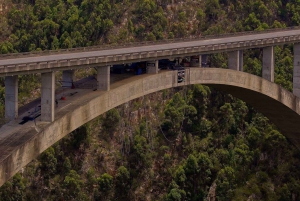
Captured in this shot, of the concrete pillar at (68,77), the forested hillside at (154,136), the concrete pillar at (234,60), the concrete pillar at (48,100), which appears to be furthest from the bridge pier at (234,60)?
the concrete pillar at (48,100)

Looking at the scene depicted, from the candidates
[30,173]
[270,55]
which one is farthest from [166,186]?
[270,55]

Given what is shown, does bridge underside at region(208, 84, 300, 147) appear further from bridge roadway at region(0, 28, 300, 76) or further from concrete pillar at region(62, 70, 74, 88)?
concrete pillar at region(62, 70, 74, 88)

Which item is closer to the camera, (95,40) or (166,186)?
(166,186)

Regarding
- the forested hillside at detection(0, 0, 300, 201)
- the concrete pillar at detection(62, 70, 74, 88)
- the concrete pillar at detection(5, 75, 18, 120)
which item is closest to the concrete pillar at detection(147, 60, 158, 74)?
the concrete pillar at detection(62, 70, 74, 88)

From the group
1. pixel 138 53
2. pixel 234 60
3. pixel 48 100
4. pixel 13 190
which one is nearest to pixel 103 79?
pixel 138 53

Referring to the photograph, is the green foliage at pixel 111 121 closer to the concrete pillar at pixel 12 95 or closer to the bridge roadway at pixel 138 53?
the bridge roadway at pixel 138 53

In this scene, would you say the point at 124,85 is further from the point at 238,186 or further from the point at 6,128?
the point at 238,186
